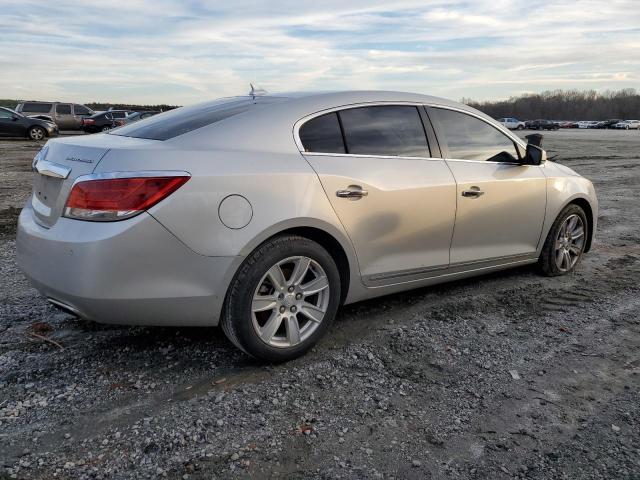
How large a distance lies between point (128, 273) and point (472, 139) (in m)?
2.90

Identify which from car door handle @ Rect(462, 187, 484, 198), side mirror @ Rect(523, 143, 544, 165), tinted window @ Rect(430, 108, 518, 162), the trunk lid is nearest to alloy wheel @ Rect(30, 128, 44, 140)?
the trunk lid

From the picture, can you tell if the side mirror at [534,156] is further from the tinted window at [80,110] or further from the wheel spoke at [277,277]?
the tinted window at [80,110]

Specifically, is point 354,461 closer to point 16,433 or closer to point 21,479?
point 21,479

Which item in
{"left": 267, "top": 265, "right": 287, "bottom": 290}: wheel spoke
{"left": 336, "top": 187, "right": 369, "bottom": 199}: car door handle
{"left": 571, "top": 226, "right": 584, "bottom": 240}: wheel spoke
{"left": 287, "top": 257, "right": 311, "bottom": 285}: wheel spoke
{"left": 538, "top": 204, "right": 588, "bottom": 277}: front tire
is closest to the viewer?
{"left": 267, "top": 265, "right": 287, "bottom": 290}: wheel spoke

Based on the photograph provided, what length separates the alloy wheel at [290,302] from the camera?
11.1ft

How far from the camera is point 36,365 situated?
349 cm

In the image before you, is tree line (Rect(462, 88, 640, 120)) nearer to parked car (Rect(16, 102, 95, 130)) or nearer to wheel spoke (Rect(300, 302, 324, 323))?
parked car (Rect(16, 102, 95, 130))

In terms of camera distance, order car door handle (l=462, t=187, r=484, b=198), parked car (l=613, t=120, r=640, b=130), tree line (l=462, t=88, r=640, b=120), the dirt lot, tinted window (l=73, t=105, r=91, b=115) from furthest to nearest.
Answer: tree line (l=462, t=88, r=640, b=120) → parked car (l=613, t=120, r=640, b=130) → tinted window (l=73, t=105, r=91, b=115) → car door handle (l=462, t=187, r=484, b=198) → the dirt lot

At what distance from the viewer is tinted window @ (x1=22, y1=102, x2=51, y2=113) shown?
104 ft

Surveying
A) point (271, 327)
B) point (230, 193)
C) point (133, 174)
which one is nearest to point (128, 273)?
point (133, 174)

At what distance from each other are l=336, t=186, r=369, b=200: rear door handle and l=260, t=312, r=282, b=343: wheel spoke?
0.83 m

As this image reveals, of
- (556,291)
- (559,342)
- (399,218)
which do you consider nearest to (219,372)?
(399,218)

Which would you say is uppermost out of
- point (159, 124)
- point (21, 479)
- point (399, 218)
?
point (159, 124)

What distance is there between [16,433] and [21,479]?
40cm
